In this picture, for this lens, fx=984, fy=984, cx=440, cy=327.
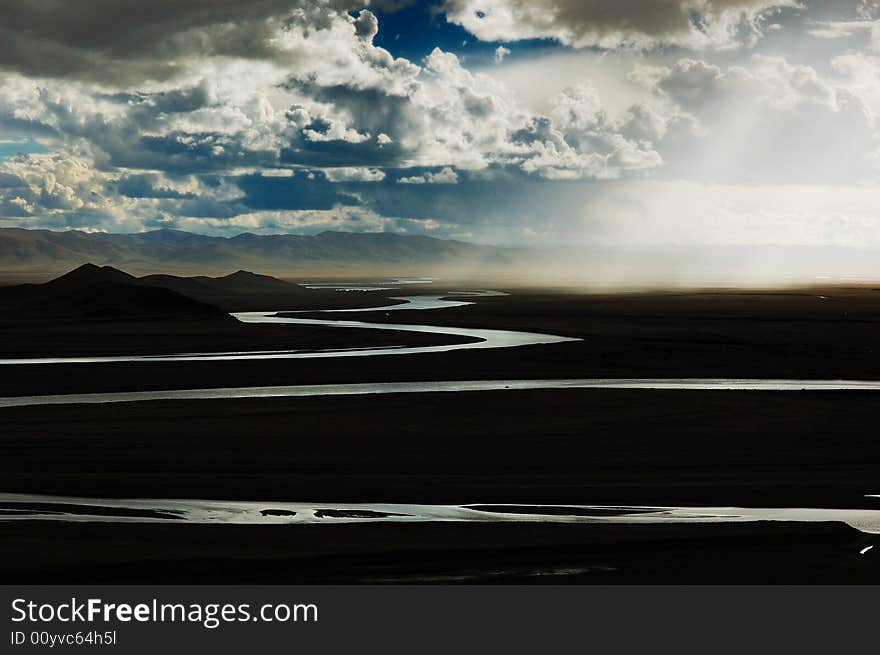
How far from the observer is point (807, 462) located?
25156 mm

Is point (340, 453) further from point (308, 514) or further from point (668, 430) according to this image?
point (668, 430)

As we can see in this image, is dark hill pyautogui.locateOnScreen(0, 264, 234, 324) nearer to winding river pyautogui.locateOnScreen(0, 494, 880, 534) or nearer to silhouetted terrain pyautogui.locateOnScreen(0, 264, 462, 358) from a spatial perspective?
silhouetted terrain pyautogui.locateOnScreen(0, 264, 462, 358)

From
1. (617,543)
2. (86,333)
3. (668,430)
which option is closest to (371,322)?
(86,333)

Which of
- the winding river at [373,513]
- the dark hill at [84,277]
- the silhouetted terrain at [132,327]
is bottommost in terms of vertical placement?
the winding river at [373,513]

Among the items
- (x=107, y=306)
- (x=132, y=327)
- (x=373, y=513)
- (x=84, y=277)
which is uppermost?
(x=84, y=277)

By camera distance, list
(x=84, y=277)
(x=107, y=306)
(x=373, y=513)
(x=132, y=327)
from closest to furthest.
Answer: (x=373, y=513) < (x=132, y=327) < (x=107, y=306) < (x=84, y=277)

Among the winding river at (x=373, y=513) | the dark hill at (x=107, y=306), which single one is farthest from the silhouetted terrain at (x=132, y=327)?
the winding river at (x=373, y=513)

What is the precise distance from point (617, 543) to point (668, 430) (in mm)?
13698

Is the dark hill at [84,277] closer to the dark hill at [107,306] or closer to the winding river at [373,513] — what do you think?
the dark hill at [107,306]

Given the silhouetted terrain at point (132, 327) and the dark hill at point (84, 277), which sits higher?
the dark hill at point (84, 277)

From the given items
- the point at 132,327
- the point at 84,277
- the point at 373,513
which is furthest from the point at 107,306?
the point at 373,513

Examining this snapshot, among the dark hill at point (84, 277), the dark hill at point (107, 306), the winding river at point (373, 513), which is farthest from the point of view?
the dark hill at point (84, 277)

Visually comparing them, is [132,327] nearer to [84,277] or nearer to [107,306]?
[107,306]

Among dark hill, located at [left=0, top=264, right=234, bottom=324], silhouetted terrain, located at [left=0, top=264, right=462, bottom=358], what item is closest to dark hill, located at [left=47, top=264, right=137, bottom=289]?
silhouetted terrain, located at [left=0, top=264, right=462, bottom=358]
